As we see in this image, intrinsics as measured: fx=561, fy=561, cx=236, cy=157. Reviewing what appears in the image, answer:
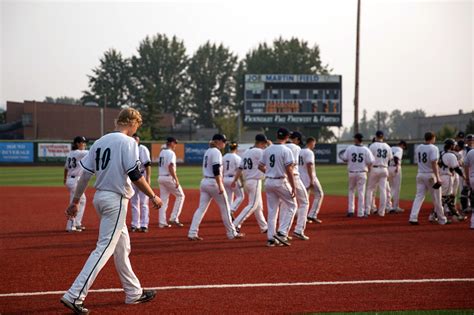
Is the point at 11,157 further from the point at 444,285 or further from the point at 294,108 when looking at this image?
the point at 444,285

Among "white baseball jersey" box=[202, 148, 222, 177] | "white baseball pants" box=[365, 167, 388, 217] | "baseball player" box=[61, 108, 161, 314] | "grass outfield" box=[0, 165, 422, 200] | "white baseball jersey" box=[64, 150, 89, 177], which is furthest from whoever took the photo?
"grass outfield" box=[0, 165, 422, 200]

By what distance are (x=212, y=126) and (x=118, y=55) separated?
1990 cm

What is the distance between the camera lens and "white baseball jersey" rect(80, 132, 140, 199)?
606 centimetres

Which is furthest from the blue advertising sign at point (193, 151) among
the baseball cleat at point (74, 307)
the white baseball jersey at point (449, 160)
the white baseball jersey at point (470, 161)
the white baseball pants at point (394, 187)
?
the baseball cleat at point (74, 307)

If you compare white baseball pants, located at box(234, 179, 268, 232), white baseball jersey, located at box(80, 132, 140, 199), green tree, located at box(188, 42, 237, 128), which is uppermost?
green tree, located at box(188, 42, 237, 128)

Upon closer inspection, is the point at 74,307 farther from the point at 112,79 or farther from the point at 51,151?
the point at 112,79

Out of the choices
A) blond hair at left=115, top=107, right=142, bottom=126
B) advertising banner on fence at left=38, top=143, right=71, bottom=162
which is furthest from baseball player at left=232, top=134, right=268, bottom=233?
advertising banner on fence at left=38, top=143, right=71, bottom=162

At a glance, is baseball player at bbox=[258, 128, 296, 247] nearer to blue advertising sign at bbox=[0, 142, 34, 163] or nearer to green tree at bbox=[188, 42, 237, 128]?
blue advertising sign at bbox=[0, 142, 34, 163]

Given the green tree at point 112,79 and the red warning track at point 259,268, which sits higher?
the green tree at point 112,79

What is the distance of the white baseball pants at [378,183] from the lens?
1522 cm

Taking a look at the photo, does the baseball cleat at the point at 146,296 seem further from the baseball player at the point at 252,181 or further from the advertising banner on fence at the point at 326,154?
the advertising banner on fence at the point at 326,154

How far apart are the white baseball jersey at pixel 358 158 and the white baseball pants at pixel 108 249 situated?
31.8ft

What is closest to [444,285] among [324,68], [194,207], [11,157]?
[194,207]

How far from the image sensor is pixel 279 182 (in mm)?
10297
